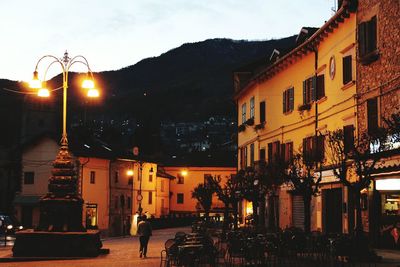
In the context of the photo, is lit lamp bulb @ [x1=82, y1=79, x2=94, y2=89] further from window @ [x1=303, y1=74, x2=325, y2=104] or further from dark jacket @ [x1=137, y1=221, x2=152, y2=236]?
window @ [x1=303, y1=74, x2=325, y2=104]

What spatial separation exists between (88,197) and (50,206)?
37195mm

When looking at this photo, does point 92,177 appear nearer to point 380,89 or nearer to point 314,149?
point 314,149

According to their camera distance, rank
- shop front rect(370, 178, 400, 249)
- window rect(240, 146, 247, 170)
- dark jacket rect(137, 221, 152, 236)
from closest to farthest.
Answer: shop front rect(370, 178, 400, 249)
dark jacket rect(137, 221, 152, 236)
window rect(240, 146, 247, 170)

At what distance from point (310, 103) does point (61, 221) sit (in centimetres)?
1510

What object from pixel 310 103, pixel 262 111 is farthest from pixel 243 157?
pixel 310 103

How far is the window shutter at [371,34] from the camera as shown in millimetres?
Answer: 27281

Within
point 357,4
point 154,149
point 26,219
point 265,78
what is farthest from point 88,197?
point 154,149

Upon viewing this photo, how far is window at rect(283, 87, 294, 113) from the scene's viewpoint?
3916 centimetres

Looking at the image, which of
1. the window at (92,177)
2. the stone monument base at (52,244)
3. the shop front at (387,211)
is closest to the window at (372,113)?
the shop front at (387,211)

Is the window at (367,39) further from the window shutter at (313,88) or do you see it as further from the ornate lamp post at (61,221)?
the ornate lamp post at (61,221)

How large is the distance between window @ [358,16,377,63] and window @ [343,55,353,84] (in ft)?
5.96

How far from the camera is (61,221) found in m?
27.5

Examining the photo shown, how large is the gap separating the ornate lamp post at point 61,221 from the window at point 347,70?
11247 mm

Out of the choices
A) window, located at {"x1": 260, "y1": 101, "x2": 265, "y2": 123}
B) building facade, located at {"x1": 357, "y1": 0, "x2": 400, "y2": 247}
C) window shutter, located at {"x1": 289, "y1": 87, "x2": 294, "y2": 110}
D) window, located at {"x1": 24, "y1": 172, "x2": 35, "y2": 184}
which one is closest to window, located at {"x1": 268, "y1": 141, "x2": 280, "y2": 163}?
window, located at {"x1": 260, "y1": 101, "x2": 265, "y2": 123}
